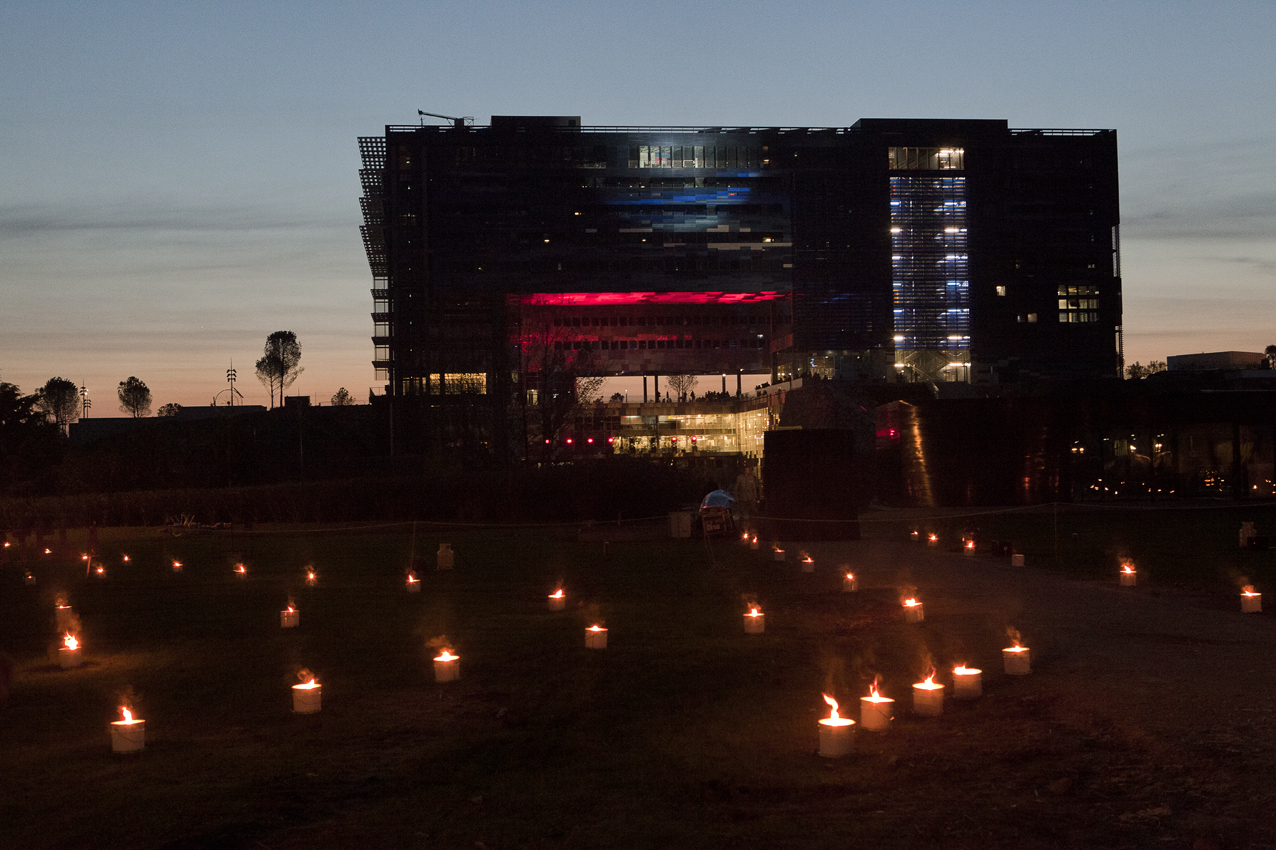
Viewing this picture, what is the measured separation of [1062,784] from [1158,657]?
15.7 feet

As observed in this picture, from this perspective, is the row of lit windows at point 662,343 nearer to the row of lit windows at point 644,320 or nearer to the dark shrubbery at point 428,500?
the row of lit windows at point 644,320

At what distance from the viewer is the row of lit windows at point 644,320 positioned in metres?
118

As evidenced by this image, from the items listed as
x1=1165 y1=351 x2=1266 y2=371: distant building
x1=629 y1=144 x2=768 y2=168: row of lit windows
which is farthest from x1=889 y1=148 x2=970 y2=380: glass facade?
x1=1165 y1=351 x2=1266 y2=371: distant building

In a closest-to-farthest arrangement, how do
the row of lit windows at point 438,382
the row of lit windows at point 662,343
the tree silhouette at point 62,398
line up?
the row of lit windows at point 438,382 → the row of lit windows at point 662,343 → the tree silhouette at point 62,398

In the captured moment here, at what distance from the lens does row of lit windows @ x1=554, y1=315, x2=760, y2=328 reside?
11756cm

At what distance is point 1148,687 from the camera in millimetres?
9609

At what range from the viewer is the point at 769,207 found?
116 meters

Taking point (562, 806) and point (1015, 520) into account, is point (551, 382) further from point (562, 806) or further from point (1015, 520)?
point (562, 806)

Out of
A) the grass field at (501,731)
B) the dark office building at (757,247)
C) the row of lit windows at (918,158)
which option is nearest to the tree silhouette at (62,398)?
the dark office building at (757,247)

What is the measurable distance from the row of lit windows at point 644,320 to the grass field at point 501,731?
99201mm

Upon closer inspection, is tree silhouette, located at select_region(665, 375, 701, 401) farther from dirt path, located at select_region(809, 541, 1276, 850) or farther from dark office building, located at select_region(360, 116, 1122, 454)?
dirt path, located at select_region(809, 541, 1276, 850)

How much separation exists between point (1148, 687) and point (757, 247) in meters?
108

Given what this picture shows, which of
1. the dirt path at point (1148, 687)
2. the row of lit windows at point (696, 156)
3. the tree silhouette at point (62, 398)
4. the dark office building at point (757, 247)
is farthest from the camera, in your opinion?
the tree silhouette at point (62, 398)

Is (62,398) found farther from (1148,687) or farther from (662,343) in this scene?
(1148,687)
